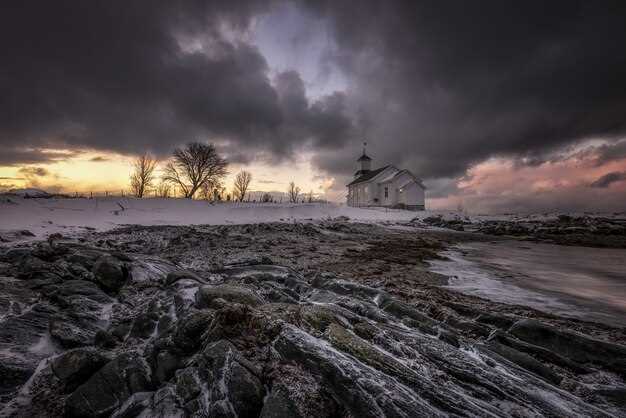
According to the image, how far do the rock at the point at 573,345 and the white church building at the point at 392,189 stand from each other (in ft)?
133

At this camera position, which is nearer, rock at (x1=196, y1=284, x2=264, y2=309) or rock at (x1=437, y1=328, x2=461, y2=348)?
rock at (x1=437, y1=328, x2=461, y2=348)

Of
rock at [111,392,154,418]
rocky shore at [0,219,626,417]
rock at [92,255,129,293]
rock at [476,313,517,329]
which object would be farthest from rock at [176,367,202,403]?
rock at [476,313,517,329]

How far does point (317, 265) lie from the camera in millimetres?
8516

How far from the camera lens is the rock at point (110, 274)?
533cm

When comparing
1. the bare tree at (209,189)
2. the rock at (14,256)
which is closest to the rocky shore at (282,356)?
the rock at (14,256)

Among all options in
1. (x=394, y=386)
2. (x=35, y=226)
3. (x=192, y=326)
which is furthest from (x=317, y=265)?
(x=35, y=226)

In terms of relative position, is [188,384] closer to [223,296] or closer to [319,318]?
[223,296]

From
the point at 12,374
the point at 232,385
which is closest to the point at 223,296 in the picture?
the point at 232,385

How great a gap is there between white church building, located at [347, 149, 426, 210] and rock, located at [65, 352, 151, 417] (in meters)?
43.2

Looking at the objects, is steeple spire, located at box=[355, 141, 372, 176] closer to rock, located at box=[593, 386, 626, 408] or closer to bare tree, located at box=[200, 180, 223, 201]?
bare tree, located at box=[200, 180, 223, 201]

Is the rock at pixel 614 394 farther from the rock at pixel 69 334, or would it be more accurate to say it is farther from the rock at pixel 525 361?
the rock at pixel 69 334

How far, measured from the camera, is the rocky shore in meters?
2.31

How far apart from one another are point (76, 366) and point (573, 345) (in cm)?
582

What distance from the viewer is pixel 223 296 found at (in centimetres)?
371
